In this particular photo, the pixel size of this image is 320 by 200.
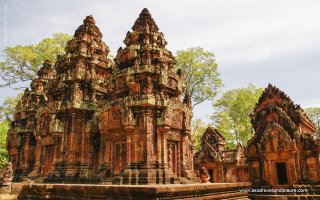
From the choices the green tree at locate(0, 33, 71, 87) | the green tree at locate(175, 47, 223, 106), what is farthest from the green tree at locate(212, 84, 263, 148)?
the green tree at locate(0, 33, 71, 87)

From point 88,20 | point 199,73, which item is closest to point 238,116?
point 199,73

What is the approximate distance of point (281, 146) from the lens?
1560 centimetres

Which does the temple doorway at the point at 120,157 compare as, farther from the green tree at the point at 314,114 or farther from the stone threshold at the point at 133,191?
the green tree at the point at 314,114

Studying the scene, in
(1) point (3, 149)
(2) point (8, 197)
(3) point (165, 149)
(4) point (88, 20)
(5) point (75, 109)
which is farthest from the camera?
(1) point (3, 149)

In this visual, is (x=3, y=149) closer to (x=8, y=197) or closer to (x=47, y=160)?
(x=47, y=160)

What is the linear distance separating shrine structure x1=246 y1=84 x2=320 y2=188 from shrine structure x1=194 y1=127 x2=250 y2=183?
8.70 ft

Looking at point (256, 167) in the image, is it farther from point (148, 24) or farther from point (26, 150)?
point (26, 150)

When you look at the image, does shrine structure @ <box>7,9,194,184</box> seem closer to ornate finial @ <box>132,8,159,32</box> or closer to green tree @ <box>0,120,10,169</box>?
ornate finial @ <box>132,8,159,32</box>

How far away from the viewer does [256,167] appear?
1666 cm

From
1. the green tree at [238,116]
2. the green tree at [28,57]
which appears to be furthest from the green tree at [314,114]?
the green tree at [28,57]

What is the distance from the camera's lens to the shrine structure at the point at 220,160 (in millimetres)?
19484

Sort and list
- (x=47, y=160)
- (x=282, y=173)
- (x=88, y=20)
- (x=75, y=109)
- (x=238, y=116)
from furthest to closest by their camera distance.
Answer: (x=238, y=116) → (x=282, y=173) → (x=88, y=20) → (x=47, y=160) → (x=75, y=109)

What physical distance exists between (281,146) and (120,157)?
11.0 meters

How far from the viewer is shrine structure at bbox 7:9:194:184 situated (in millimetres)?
8344
